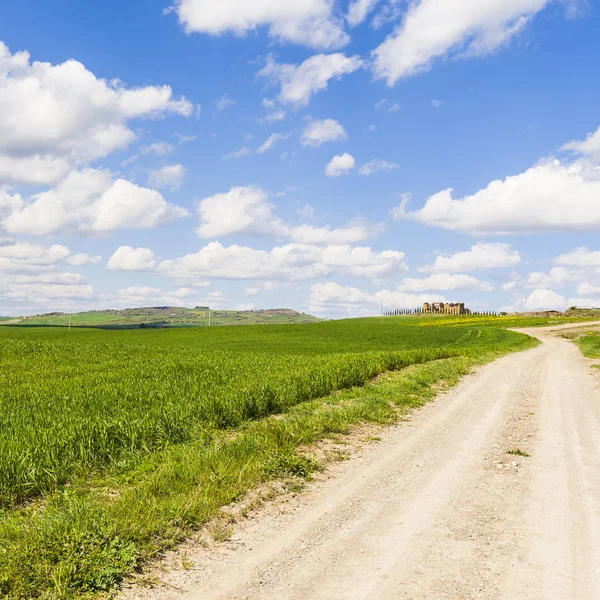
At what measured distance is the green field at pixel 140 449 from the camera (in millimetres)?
5707

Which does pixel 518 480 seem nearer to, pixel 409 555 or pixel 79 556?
pixel 409 555

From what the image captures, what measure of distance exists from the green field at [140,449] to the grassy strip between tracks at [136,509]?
0.07ft

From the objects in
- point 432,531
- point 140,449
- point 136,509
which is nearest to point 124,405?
point 140,449

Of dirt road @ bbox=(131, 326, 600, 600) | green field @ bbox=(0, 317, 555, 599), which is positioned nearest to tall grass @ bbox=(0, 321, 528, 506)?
green field @ bbox=(0, 317, 555, 599)

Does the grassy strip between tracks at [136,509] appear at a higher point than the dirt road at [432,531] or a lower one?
higher

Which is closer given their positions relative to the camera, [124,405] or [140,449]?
[140,449]

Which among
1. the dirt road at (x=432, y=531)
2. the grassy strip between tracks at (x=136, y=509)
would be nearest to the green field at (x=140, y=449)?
the grassy strip between tracks at (x=136, y=509)

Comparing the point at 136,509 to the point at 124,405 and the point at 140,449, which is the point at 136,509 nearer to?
the point at 140,449

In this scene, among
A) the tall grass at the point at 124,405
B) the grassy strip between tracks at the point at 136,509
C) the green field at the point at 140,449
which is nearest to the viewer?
the grassy strip between tracks at the point at 136,509

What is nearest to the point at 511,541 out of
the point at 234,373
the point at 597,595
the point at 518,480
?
the point at 597,595

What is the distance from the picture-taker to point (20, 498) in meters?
7.98

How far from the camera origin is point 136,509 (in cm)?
676

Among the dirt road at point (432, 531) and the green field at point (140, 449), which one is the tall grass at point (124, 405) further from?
the dirt road at point (432, 531)

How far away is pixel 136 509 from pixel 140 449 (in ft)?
12.4
